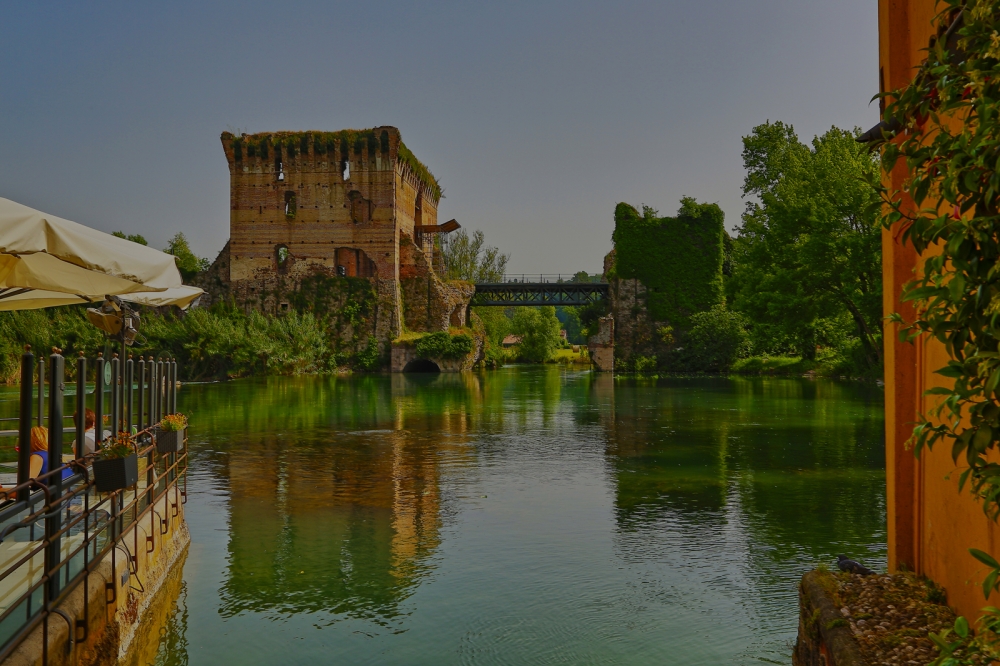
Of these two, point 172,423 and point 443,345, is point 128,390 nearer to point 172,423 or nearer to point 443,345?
point 172,423

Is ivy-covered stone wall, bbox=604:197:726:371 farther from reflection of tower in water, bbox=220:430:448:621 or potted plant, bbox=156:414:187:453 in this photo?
potted plant, bbox=156:414:187:453

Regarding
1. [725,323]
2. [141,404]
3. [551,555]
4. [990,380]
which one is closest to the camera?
[990,380]

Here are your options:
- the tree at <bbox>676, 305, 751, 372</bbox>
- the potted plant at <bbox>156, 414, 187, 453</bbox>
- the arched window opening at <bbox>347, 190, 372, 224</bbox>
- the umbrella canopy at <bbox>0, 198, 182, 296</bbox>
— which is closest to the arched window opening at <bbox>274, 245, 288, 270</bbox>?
the arched window opening at <bbox>347, 190, 372, 224</bbox>

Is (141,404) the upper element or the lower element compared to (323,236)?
lower

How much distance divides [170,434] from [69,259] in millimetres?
2986

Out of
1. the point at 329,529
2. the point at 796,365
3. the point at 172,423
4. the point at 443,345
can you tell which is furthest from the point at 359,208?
the point at 172,423

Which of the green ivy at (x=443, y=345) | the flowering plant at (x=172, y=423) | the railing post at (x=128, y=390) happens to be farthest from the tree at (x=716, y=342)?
the railing post at (x=128, y=390)

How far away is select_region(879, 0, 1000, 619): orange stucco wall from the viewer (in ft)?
14.8

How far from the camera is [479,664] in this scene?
18.6ft

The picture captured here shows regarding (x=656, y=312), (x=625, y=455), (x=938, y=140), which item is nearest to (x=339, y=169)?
(x=656, y=312)

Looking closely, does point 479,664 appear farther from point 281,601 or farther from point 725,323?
point 725,323

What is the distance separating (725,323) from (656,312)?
176 inches

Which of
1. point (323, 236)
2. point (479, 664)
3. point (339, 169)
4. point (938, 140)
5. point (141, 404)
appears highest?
point (339, 169)

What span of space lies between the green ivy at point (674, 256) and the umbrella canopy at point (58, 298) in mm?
40370
